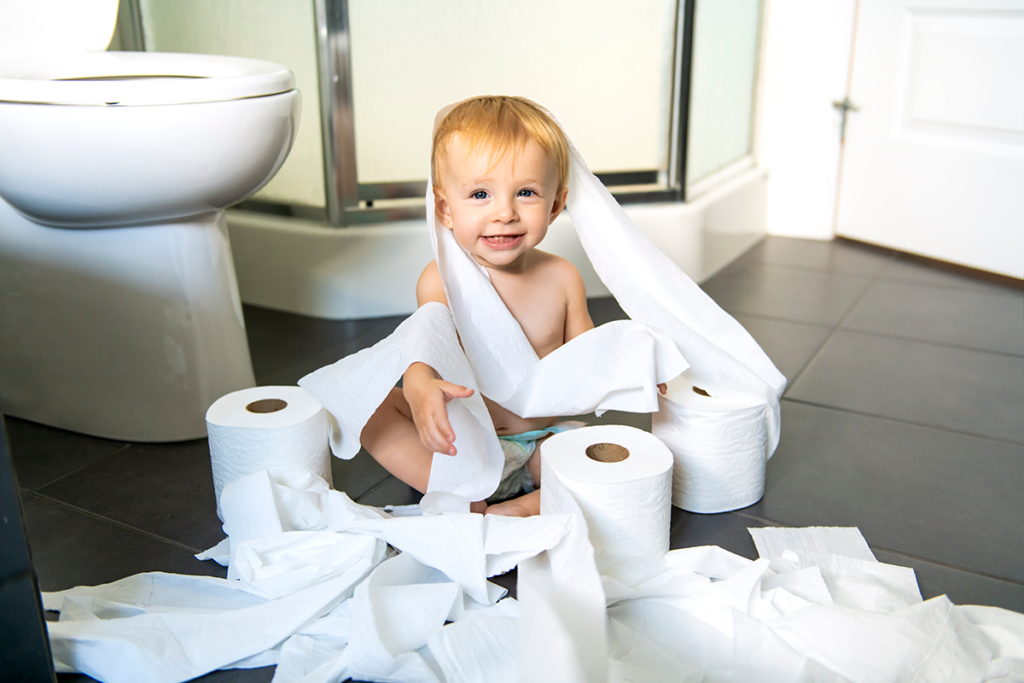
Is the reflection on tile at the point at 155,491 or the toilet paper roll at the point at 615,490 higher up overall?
the toilet paper roll at the point at 615,490

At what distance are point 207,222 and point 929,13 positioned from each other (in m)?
1.46

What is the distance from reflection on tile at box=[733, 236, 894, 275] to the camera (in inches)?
72.1

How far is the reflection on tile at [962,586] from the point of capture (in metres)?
0.80

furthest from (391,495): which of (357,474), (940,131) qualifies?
(940,131)

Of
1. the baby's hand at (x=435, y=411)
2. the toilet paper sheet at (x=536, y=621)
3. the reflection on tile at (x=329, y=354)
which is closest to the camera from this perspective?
the toilet paper sheet at (x=536, y=621)

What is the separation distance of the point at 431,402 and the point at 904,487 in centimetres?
57

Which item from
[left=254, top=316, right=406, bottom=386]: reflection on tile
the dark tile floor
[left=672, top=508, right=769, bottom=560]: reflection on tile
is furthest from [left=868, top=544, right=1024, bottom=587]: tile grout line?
[left=254, top=316, right=406, bottom=386]: reflection on tile

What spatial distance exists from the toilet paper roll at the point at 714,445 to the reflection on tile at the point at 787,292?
25.6 inches

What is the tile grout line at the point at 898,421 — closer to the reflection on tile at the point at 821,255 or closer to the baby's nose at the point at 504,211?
the baby's nose at the point at 504,211

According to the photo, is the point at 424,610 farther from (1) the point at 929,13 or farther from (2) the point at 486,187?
(1) the point at 929,13

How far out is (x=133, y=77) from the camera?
113 centimetres

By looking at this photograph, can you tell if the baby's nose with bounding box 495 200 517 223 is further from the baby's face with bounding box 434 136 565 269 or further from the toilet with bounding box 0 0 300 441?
the toilet with bounding box 0 0 300 441

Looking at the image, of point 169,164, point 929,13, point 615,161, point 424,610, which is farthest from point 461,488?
point 929,13

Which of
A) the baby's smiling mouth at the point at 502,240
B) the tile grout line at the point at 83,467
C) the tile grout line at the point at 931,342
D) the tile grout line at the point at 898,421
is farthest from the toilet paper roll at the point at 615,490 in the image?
the tile grout line at the point at 931,342
